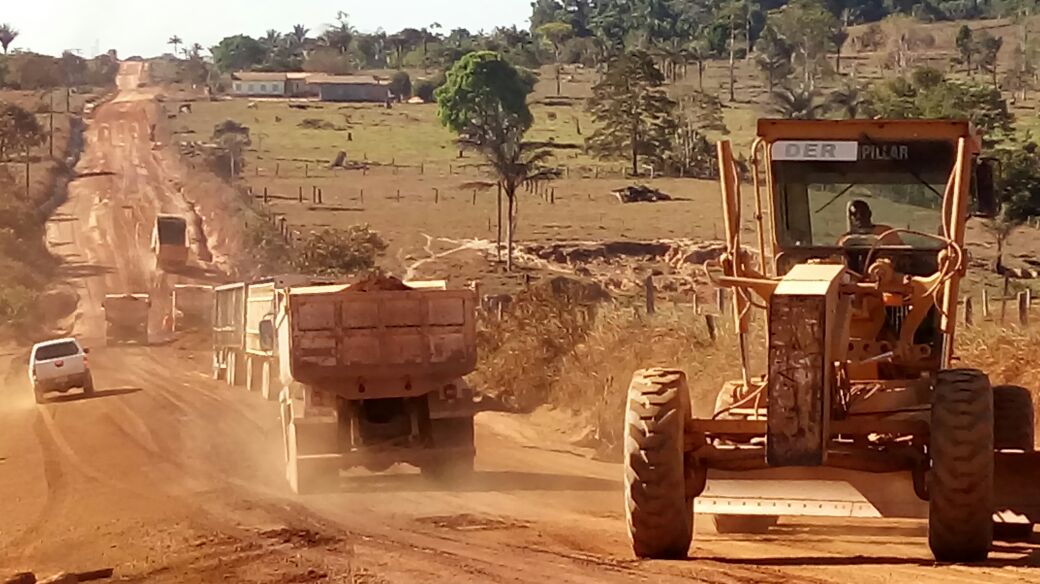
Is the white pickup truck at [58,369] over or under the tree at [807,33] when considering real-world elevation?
under

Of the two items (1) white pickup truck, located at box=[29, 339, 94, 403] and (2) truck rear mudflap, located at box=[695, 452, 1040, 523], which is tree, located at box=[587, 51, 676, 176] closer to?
(1) white pickup truck, located at box=[29, 339, 94, 403]

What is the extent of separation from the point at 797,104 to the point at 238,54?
110 m

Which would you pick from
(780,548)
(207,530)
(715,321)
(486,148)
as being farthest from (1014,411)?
(486,148)

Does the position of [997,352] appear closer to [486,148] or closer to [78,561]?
[78,561]

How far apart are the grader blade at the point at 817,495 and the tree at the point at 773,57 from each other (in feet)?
271

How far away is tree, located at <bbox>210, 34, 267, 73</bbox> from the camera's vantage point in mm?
166012

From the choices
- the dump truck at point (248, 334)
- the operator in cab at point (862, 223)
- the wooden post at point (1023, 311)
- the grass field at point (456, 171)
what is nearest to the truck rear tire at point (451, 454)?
the operator in cab at point (862, 223)

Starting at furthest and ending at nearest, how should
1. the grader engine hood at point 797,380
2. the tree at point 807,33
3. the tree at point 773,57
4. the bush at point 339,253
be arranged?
the tree at point 807,33, the tree at point 773,57, the bush at point 339,253, the grader engine hood at point 797,380

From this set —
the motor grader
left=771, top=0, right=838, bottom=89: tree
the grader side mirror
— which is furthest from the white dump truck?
left=771, top=0, right=838, bottom=89: tree

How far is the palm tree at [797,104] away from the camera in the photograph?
212ft

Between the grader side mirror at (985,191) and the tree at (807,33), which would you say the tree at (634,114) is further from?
the grader side mirror at (985,191)

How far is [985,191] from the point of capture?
41.0ft

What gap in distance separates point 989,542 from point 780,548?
6.41 ft

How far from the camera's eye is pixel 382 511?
16297mm
